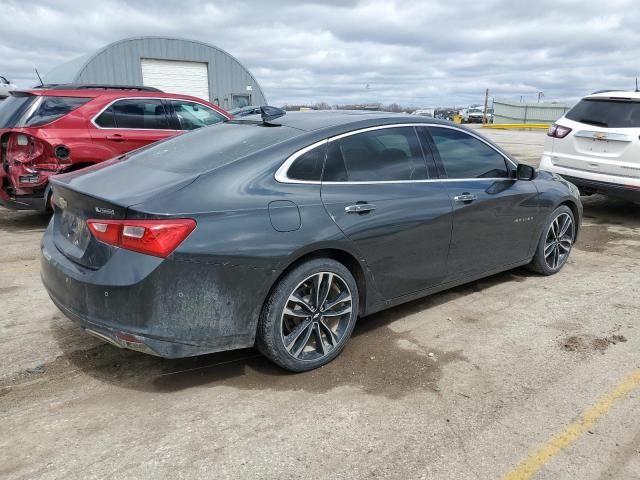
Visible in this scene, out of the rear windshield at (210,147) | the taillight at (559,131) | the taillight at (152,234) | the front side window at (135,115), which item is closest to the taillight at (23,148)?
the front side window at (135,115)

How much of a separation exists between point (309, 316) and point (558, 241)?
323 cm

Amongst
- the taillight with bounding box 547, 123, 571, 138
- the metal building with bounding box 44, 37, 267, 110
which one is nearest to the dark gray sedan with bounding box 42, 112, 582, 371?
the taillight with bounding box 547, 123, 571, 138

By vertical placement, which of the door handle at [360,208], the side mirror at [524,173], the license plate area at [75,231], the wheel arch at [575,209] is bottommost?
the wheel arch at [575,209]

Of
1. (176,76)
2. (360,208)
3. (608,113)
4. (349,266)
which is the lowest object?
(349,266)

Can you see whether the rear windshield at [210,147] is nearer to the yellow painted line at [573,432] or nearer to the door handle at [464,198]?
the door handle at [464,198]

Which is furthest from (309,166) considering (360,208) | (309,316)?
(309,316)

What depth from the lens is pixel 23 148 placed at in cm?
659

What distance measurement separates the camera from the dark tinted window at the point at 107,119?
7121 millimetres

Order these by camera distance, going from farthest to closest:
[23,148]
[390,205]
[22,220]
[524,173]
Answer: [22,220], [23,148], [524,173], [390,205]

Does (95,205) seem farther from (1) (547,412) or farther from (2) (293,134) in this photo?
(1) (547,412)

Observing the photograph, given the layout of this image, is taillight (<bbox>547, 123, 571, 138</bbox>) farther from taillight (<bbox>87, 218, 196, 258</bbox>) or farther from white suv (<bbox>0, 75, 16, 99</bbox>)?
white suv (<bbox>0, 75, 16, 99</bbox>)

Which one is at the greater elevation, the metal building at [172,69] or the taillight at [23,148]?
the metal building at [172,69]

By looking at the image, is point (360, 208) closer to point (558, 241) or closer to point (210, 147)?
point (210, 147)

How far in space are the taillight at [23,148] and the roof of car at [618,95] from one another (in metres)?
7.45
